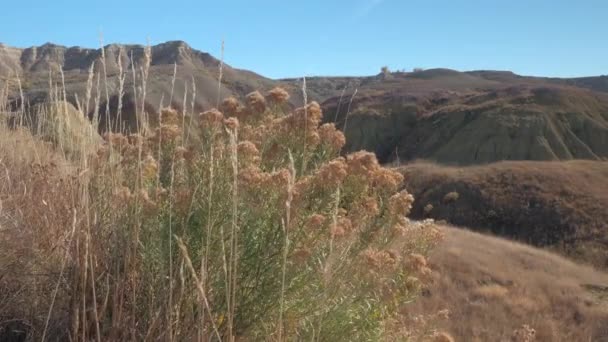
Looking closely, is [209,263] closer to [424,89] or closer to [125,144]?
[125,144]

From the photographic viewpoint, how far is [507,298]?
42.5 feet

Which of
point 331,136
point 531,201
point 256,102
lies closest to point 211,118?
point 256,102

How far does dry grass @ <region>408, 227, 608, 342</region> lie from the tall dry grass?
Answer: 6.88 meters

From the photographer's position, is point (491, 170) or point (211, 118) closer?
point (211, 118)

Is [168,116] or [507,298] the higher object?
[168,116]

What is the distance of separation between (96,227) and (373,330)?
150 cm

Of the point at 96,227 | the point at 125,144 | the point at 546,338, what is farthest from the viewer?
the point at 546,338

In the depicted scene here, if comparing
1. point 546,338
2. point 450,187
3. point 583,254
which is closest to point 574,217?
point 583,254

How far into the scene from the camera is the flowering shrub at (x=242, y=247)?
2562mm

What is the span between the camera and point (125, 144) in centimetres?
340

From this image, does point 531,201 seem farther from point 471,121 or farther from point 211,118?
point 211,118

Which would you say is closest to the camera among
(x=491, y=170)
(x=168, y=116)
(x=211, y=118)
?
(x=211, y=118)

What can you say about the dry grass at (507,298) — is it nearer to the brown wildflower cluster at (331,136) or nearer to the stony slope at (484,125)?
the brown wildflower cluster at (331,136)

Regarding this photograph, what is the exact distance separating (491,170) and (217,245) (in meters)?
42.9
